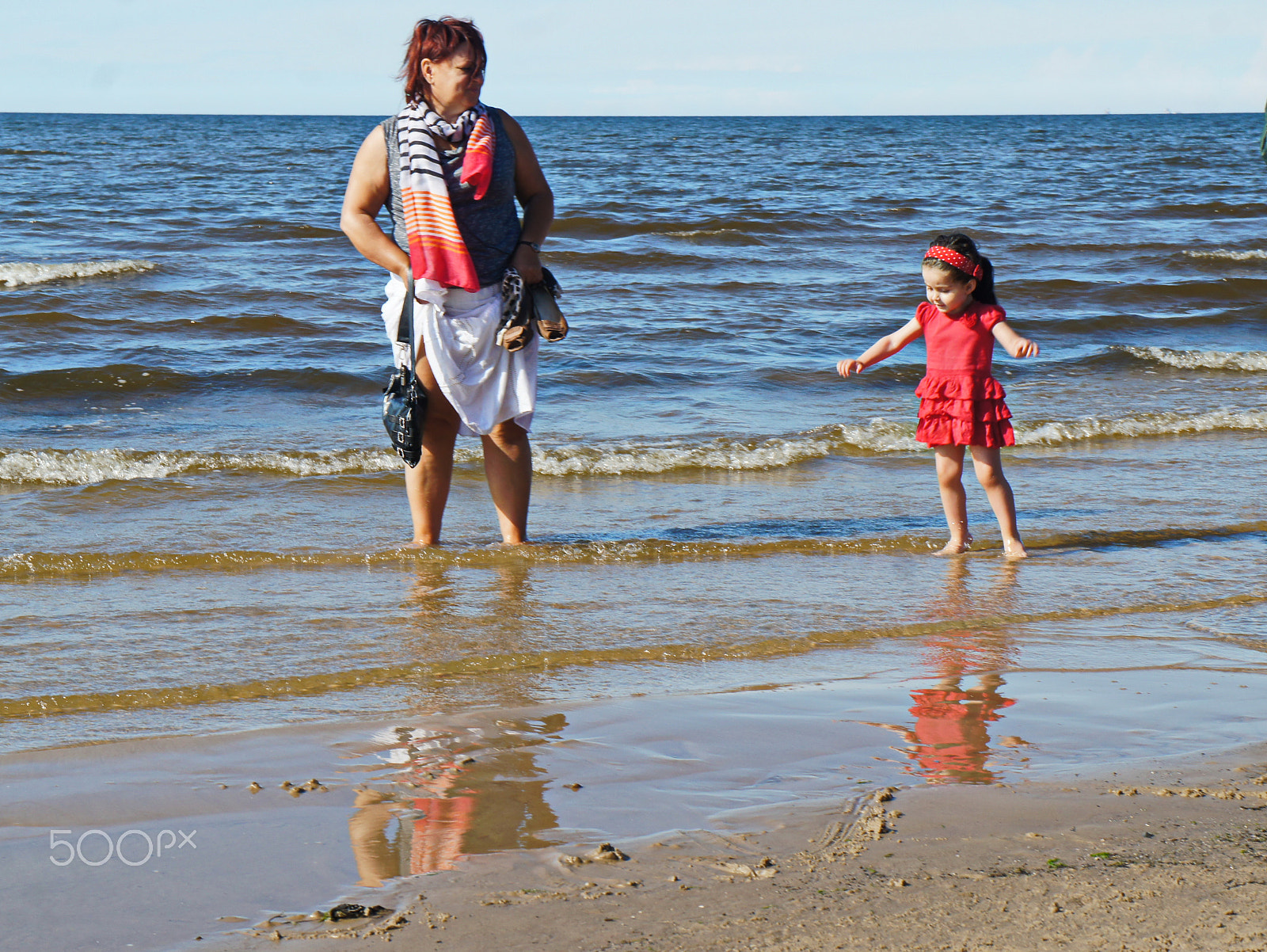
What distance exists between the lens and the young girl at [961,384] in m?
4.74

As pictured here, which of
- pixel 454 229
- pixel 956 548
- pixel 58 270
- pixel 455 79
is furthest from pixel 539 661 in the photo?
pixel 58 270

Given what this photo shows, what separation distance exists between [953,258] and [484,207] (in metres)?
1.80

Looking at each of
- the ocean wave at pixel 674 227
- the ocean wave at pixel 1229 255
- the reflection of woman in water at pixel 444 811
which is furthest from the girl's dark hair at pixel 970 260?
the ocean wave at pixel 674 227

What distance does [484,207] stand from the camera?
159 inches

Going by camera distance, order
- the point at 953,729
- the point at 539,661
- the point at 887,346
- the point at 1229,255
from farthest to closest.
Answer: the point at 1229,255
the point at 887,346
the point at 539,661
the point at 953,729

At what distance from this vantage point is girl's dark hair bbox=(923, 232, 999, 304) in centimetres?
467

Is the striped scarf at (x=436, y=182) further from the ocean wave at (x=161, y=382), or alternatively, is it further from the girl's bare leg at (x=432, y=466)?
the ocean wave at (x=161, y=382)

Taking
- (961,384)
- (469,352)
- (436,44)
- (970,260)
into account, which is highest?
(436,44)

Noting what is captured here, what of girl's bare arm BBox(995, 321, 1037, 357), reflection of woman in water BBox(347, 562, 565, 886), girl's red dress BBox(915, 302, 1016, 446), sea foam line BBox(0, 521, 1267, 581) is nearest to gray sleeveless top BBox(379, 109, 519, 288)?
sea foam line BBox(0, 521, 1267, 581)

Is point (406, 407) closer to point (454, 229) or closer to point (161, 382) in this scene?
point (454, 229)

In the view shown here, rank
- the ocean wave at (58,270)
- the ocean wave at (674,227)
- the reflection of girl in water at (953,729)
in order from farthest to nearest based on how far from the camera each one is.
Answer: the ocean wave at (674,227), the ocean wave at (58,270), the reflection of girl in water at (953,729)

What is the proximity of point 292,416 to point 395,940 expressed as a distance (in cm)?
599

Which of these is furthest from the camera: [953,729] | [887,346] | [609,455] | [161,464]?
[609,455]

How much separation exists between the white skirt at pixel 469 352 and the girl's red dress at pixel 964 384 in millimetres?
1603
